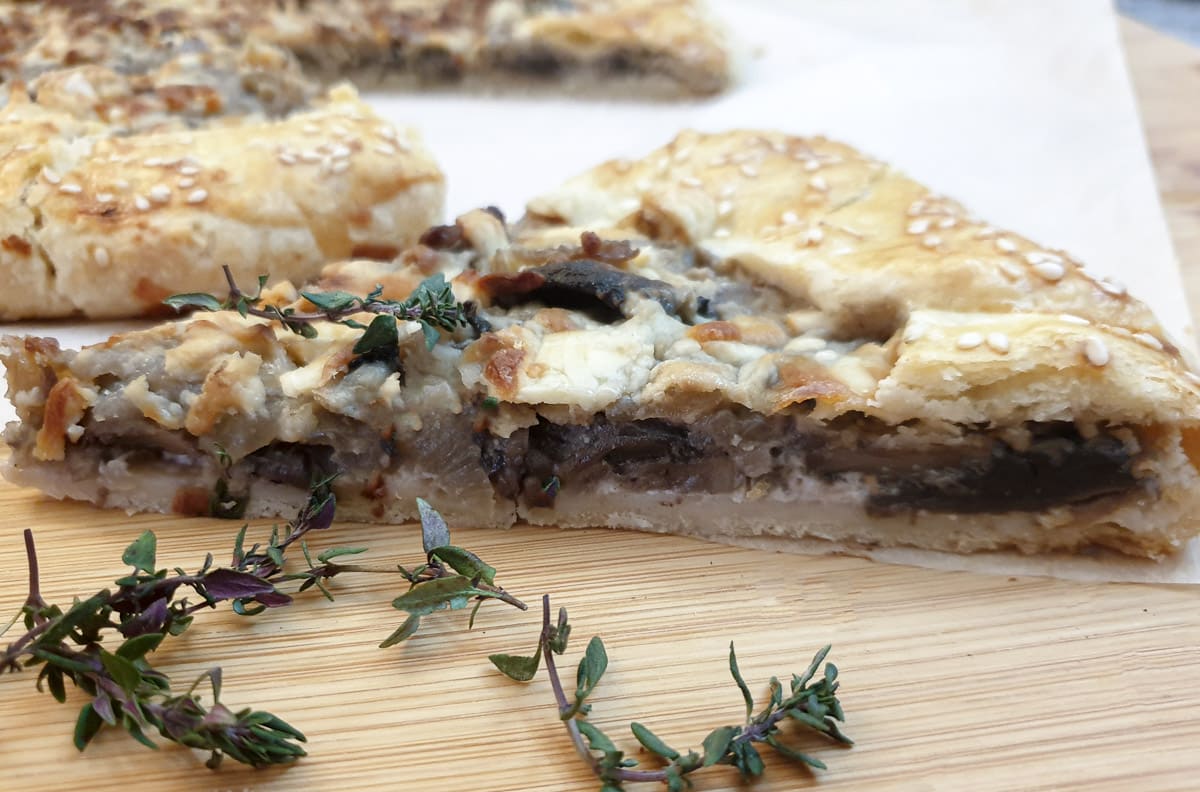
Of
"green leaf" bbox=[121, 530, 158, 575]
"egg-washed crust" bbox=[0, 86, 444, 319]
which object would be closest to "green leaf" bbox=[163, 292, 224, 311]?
"green leaf" bbox=[121, 530, 158, 575]

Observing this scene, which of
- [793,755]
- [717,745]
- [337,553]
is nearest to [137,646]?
[337,553]

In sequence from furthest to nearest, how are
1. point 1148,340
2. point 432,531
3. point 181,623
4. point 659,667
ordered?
point 1148,340 → point 432,531 → point 659,667 → point 181,623

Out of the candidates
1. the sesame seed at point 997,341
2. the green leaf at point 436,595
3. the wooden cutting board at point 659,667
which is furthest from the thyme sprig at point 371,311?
the sesame seed at point 997,341

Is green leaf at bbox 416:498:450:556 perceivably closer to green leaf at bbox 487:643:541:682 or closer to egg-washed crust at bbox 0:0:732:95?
green leaf at bbox 487:643:541:682

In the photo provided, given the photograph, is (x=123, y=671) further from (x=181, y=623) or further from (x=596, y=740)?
(x=596, y=740)

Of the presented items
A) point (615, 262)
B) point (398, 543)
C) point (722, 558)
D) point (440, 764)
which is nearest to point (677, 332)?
point (615, 262)

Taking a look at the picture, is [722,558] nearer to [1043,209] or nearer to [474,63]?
[1043,209]
